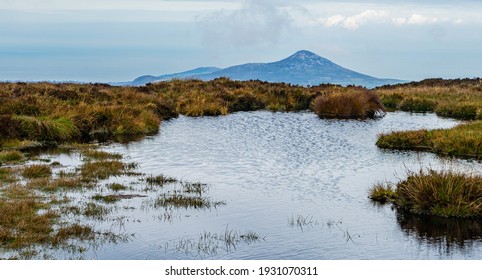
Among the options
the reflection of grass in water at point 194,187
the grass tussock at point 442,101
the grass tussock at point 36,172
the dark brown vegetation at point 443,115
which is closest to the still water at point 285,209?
the reflection of grass in water at point 194,187

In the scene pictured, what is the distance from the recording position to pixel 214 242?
1474 centimetres

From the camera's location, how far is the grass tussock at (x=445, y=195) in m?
16.8

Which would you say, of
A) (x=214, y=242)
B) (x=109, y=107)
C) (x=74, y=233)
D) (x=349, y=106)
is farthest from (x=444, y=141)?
(x=109, y=107)

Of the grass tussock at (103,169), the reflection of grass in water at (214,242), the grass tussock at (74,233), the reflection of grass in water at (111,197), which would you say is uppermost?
the grass tussock at (103,169)

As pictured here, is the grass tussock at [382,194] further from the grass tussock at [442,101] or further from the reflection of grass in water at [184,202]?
the grass tussock at [442,101]

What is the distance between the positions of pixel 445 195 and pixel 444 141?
520 inches

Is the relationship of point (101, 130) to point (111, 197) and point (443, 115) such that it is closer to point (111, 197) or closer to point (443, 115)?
point (111, 197)

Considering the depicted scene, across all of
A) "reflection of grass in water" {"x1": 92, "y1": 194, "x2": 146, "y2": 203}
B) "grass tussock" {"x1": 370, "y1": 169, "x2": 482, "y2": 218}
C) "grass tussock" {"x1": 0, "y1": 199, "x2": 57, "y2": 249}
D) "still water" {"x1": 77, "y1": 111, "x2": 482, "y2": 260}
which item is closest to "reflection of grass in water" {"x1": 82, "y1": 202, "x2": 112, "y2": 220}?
"still water" {"x1": 77, "y1": 111, "x2": 482, "y2": 260}

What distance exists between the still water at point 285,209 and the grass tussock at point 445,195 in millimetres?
432

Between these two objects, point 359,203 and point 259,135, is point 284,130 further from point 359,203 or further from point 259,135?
point 359,203

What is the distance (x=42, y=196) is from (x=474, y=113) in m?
38.9

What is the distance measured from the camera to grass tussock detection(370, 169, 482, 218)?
16828 millimetres

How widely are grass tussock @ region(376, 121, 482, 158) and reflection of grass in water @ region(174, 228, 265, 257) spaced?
15.8 meters

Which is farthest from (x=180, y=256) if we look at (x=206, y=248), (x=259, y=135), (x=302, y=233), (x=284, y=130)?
(x=284, y=130)
